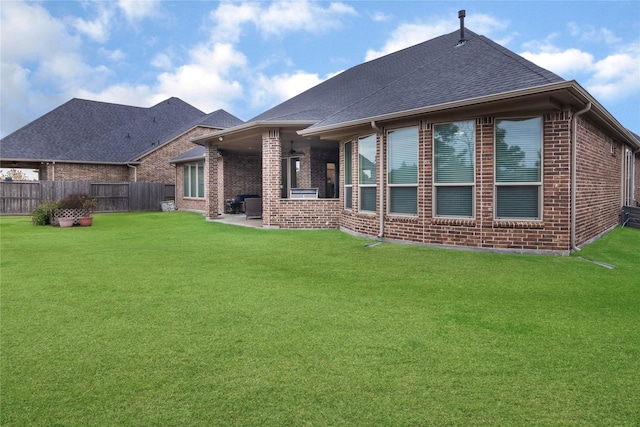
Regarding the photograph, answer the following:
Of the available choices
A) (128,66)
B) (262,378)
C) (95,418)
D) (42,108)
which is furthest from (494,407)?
(42,108)

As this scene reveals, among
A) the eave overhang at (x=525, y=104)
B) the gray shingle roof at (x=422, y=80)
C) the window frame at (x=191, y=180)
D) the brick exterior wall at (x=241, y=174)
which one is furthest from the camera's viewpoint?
the window frame at (x=191, y=180)

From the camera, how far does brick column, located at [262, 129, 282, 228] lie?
12.0m

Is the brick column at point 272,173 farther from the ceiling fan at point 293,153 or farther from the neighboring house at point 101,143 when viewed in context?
the neighboring house at point 101,143

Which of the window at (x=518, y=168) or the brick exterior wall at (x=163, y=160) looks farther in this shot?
the brick exterior wall at (x=163, y=160)

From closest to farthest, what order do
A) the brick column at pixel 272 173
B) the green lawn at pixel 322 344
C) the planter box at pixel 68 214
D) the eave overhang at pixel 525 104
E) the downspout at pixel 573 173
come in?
the green lawn at pixel 322 344 → the eave overhang at pixel 525 104 → the downspout at pixel 573 173 → the brick column at pixel 272 173 → the planter box at pixel 68 214

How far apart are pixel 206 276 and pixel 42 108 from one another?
2712cm

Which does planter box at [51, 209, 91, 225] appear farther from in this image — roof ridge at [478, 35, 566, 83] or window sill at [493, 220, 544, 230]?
roof ridge at [478, 35, 566, 83]

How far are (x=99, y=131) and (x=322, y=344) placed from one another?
90.2 ft

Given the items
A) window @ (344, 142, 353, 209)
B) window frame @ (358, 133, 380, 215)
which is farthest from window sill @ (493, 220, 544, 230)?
window @ (344, 142, 353, 209)

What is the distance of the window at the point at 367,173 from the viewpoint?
9.54 m

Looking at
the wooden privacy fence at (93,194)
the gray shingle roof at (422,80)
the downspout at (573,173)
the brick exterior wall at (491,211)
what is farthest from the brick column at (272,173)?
the wooden privacy fence at (93,194)

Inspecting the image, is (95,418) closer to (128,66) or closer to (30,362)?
(30,362)

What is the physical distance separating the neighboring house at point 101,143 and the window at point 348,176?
16.7 m

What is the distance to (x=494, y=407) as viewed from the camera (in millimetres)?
2334
